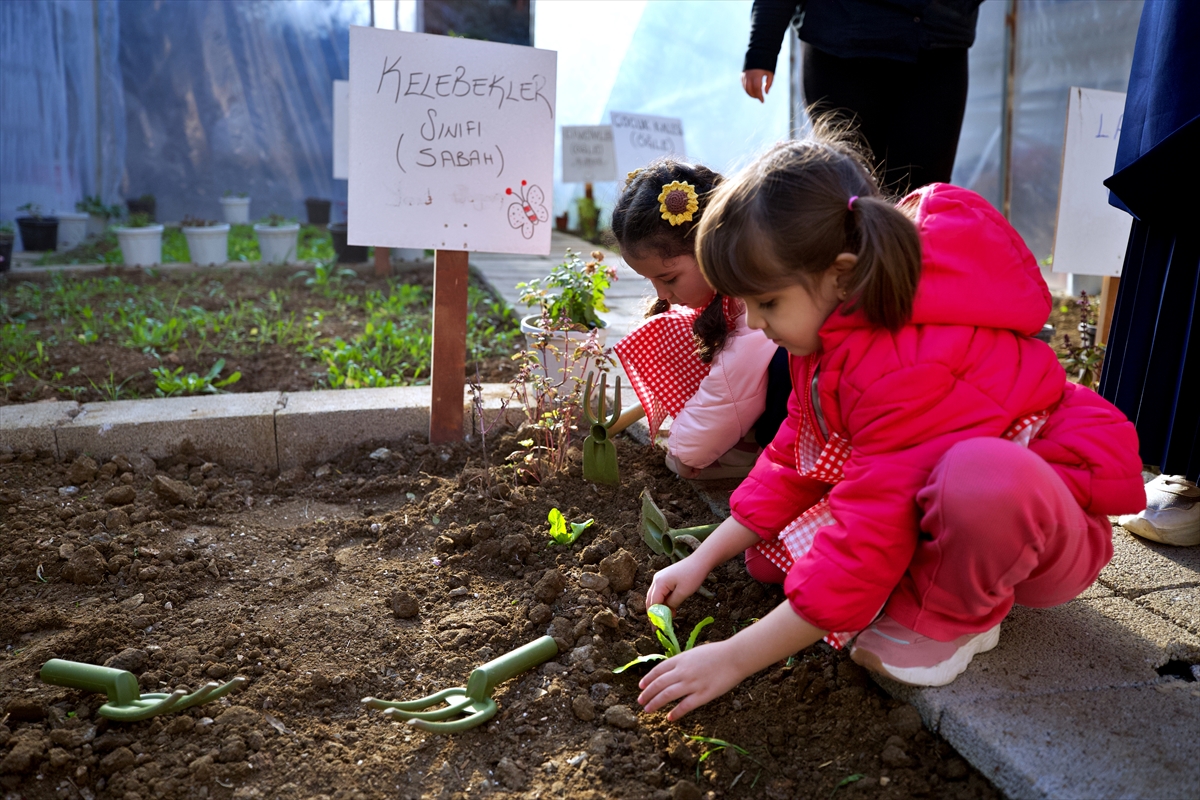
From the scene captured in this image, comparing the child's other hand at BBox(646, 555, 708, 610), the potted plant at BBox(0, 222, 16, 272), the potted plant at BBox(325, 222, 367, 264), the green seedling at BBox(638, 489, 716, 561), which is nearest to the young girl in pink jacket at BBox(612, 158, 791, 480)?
the green seedling at BBox(638, 489, 716, 561)

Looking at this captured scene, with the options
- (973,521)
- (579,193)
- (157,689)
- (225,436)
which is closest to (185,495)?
(225,436)

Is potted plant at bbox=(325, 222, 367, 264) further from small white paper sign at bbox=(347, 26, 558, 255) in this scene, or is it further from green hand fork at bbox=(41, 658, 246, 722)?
green hand fork at bbox=(41, 658, 246, 722)

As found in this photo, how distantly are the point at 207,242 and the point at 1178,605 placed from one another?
5.81m

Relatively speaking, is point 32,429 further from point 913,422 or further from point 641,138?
point 641,138

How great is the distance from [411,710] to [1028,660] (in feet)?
3.09

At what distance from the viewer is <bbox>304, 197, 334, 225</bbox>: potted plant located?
895cm

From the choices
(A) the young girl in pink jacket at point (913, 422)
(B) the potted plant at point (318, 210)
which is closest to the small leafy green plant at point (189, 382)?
(A) the young girl in pink jacket at point (913, 422)

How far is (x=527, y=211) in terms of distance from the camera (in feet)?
7.78

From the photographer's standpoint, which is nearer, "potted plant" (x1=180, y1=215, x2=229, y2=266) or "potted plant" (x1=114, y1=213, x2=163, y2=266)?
"potted plant" (x1=114, y1=213, x2=163, y2=266)

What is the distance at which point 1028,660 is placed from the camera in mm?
1344

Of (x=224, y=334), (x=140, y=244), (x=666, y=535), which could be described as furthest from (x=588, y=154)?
(x=666, y=535)

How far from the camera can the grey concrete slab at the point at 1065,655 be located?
1.27 metres

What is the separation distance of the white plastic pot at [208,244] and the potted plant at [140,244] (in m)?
0.19

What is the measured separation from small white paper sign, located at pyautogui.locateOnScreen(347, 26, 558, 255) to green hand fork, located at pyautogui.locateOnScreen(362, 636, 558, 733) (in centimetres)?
121
